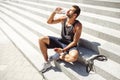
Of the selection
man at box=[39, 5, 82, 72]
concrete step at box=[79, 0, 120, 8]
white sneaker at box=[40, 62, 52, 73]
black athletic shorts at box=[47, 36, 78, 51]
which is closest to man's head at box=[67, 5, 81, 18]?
man at box=[39, 5, 82, 72]

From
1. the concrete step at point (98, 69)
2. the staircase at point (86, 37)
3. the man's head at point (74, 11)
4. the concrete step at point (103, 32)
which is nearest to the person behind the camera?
the concrete step at point (98, 69)

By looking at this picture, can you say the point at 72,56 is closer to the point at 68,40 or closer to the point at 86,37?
the point at 68,40

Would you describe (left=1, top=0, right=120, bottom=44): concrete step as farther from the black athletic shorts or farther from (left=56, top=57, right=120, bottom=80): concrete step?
the black athletic shorts

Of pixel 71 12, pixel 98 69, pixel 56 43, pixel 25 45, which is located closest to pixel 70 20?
pixel 71 12

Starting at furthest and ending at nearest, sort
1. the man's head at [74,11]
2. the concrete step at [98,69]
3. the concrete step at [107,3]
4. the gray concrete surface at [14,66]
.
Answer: the concrete step at [107,3] < the gray concrete surface at [14,66] < the man's head at [74,11] < the concrete step at [98,69]

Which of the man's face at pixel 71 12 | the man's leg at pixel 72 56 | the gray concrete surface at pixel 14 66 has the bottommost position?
the gray concrete surface at pixel 14 66

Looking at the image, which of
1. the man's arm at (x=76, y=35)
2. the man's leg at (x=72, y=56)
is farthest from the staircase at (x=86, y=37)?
the man's arm at (x=76, y=35)

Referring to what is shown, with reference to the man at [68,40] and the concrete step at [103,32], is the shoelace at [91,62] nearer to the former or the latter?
the man at [68,40]

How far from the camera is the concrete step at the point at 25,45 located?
499 cm

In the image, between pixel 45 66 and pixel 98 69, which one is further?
pixel 45 66

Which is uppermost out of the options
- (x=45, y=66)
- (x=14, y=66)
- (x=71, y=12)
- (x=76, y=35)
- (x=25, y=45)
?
(x=71, y=12)

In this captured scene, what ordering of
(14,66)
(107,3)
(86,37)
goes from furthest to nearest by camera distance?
(107,3) < (14,66) < (86,37)

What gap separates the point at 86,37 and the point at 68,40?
0.74 metres

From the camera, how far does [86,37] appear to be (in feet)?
17.8
